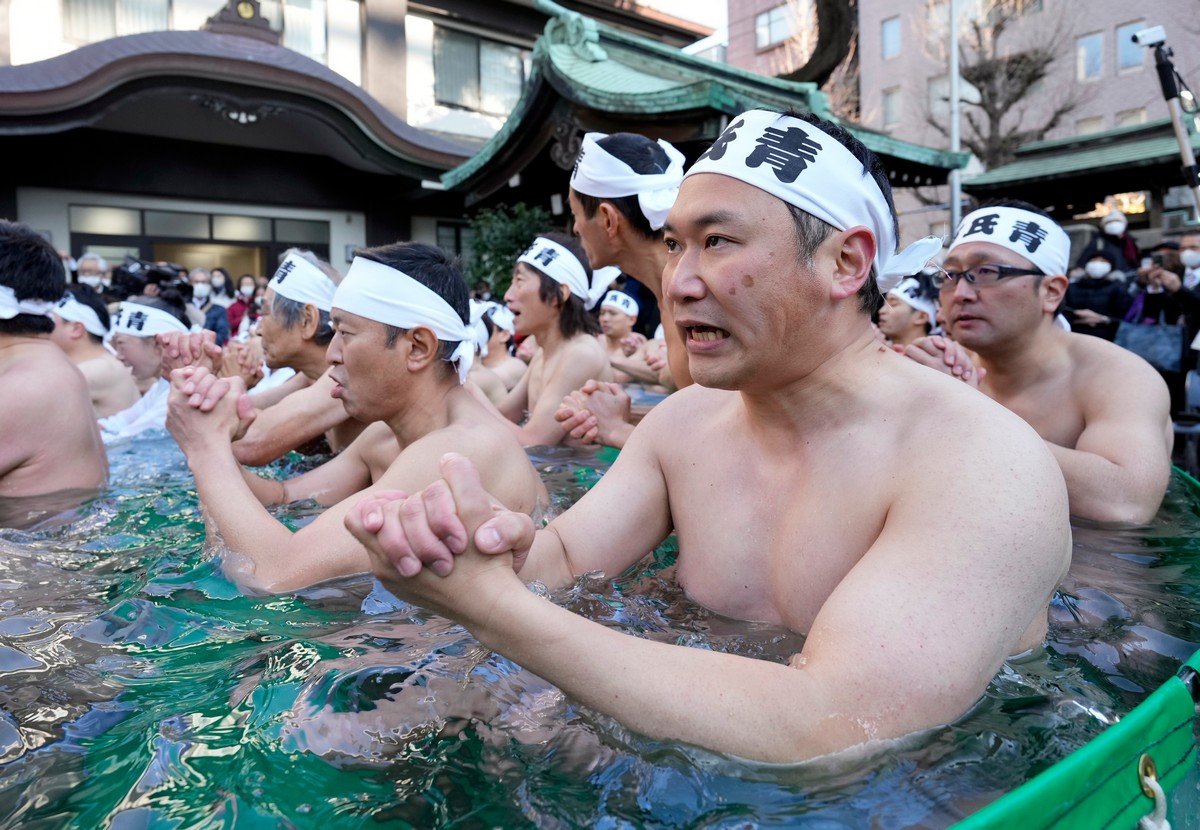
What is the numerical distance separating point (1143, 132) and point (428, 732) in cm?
2093

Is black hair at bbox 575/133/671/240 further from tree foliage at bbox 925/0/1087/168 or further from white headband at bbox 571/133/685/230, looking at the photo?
tree foliage at bbox 925/0/1087/168

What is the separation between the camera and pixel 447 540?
146 cm

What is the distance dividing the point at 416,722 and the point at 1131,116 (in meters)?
31.3

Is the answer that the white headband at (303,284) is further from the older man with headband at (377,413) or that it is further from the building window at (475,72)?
the building window at (475,72)

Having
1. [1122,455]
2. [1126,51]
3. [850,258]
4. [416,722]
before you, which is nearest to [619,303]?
[1122,455]

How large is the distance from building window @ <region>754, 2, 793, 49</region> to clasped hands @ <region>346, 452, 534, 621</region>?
38.7 m

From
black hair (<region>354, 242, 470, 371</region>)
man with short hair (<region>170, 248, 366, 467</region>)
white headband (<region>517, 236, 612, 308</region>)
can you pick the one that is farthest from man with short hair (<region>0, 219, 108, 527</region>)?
white headband (<region>517, 236, 612, 308</region>)

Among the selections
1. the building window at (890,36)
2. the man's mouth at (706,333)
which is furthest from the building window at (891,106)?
the man's mouth at (706,333)

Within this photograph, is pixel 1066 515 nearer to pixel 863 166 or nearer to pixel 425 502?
pixel 863 166

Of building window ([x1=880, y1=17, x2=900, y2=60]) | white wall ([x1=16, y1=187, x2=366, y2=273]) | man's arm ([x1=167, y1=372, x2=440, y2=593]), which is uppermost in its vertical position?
building window ([x1=880, y1=17, x2=900, y2=60])

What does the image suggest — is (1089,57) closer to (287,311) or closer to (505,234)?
(505,234)

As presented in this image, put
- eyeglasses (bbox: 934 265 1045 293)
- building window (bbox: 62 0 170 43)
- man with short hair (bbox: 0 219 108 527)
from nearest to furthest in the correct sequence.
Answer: eyeglasses (bbox: 934 265 1045 293)
man with short hair (bbox: 0 219 108 527)
building window (bbox: 62 0 170 43)

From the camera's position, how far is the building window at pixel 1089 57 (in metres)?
27.1

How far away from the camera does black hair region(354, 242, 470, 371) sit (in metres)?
3.41
